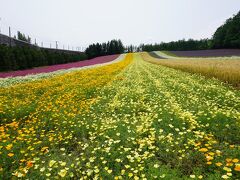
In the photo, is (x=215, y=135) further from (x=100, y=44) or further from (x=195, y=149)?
(x=100, y=44)

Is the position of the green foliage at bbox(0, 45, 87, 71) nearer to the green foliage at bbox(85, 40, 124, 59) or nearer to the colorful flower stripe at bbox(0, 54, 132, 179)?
the colorful flower stripe at bbox(0, 54, 132, 179)

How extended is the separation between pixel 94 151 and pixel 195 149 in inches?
94.1

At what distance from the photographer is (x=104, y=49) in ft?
416

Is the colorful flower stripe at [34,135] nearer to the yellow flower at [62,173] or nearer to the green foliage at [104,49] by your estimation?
the yellow flower at [62,173]

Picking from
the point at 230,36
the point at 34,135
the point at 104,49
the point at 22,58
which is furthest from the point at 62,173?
the point at 104,49

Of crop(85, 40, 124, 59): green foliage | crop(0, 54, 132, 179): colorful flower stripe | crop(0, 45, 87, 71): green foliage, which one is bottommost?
crop(0, 54, 132, 179): colorful flower stripe

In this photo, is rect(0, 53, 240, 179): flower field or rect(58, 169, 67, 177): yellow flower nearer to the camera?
rect(58, 169, 67, 177): yellow flower

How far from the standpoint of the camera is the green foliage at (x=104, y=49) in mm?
121250

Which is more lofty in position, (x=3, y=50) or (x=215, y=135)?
(x=3, y=50)

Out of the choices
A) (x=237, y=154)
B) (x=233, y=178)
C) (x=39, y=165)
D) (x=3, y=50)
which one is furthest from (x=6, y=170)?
(x=3, y=50)

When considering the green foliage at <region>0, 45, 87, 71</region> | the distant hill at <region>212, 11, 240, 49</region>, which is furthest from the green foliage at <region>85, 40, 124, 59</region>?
the green foliage at <region>0, 45, 87, 71</region>

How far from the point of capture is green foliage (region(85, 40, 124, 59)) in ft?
398

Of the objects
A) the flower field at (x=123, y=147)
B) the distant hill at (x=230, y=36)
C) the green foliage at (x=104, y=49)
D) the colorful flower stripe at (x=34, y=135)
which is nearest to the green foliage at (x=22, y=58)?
the colorful flower stripe at (x=34, y=135)

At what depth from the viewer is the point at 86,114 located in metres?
8.40
